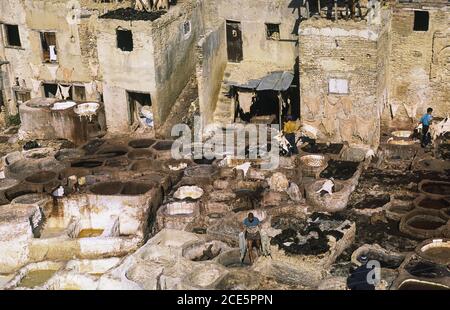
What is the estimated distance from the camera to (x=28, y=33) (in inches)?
1267

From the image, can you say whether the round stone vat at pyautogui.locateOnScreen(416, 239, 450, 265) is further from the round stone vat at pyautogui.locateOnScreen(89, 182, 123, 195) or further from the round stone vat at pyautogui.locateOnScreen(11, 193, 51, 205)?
the round stone vat at pyautogui.locateOnScreen(11, 193, 51, 205)

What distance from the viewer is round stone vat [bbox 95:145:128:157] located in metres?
28.5

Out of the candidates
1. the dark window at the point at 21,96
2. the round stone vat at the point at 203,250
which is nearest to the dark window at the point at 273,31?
the dark window at the point at 21,96

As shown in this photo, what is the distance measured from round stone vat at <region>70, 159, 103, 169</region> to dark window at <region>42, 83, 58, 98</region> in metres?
6.08

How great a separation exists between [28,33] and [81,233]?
420 inches

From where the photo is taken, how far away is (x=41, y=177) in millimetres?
27094

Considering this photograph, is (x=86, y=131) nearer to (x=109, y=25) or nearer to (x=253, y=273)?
(x=109, y=25)

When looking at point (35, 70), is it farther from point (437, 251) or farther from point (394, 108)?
point (437, 251)

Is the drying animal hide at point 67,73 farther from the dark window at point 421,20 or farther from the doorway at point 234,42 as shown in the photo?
the dark window at point 421,20

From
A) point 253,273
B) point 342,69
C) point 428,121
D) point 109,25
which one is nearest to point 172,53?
point 109,25

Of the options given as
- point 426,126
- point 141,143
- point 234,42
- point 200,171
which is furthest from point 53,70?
point 426,126

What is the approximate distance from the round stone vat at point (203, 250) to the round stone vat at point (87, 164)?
273 inches

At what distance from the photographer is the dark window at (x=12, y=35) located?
3269 cm

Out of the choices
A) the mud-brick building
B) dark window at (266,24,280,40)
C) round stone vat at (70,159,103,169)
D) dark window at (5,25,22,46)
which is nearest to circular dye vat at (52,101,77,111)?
round stone vat at (70,159,103,169)
